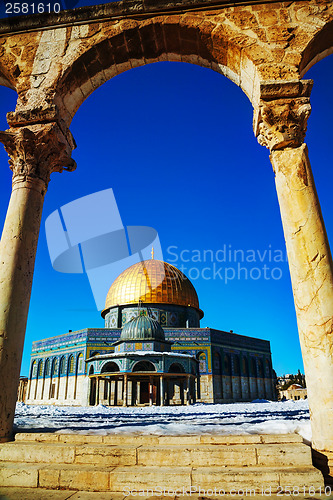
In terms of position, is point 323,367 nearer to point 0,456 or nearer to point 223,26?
point 0,456

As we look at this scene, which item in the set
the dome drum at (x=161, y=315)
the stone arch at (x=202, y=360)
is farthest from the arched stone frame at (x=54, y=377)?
the stone arch at (x=202, y=360)

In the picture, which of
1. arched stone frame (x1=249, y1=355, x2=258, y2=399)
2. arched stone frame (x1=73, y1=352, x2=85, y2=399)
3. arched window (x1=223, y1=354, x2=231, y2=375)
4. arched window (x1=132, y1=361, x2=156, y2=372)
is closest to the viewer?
arched window (x1=132, y1=361, x2=156, y2=372)

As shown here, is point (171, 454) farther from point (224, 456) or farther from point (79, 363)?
point (79, 363)

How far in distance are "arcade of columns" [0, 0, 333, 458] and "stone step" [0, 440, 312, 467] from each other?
393 millimetres

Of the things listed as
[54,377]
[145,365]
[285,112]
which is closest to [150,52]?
[285,112]

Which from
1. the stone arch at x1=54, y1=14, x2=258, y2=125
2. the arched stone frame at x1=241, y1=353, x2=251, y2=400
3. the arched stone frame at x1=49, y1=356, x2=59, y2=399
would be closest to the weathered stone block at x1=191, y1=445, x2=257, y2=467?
the stone arch at x1=54, y1=14, x2=258, y2=125

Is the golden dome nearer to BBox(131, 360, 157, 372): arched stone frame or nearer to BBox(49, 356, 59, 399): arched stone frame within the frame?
BBox(49, 356, 59, 399): arched stone frame

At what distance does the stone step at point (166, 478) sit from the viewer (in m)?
2.59

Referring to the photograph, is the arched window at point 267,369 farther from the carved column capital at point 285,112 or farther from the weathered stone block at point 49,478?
the weathered stone block at point 49,478

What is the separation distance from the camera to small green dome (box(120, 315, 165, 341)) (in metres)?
22.3

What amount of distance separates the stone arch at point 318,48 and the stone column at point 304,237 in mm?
658

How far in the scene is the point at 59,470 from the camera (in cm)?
281

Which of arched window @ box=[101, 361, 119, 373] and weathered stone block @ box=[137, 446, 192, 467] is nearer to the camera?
weathered stone block @ box=[137, 446, 192, 467]

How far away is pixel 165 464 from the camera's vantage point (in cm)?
288
